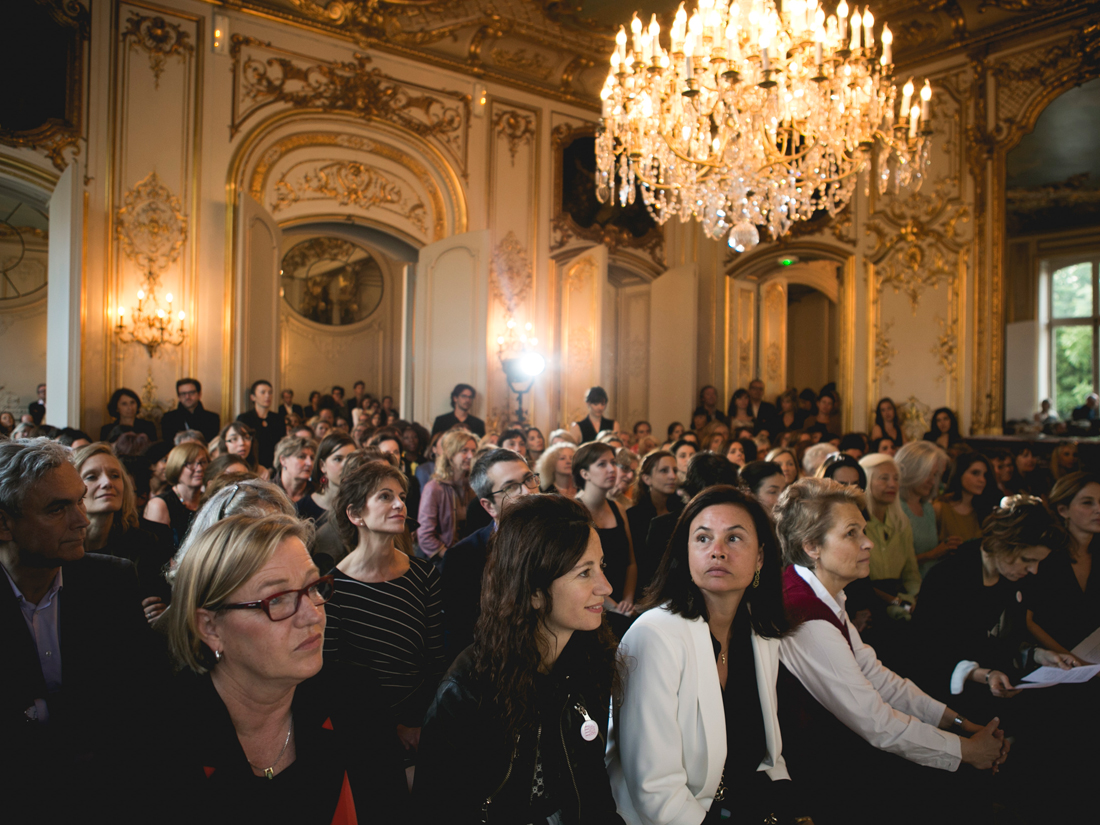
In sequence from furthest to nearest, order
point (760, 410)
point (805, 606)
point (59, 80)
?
point (760, 410) < point (59, 80) < point (805, 606)

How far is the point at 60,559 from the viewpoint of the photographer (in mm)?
1983

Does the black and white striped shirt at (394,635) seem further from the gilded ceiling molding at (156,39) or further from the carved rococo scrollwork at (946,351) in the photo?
the carved rococo scrollwork at (946,351)

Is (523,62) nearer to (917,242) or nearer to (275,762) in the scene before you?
(917,242)

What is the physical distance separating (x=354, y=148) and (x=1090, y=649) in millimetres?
8449

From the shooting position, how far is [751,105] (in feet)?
19.2

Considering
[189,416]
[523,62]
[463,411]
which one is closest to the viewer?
[189,416]

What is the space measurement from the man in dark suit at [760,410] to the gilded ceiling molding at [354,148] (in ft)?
16.0

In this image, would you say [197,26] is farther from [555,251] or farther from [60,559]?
[60,559]

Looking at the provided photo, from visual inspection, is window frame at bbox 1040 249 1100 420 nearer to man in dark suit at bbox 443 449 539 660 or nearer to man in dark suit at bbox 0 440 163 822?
man in dark suit at bbox 443 449 539 660

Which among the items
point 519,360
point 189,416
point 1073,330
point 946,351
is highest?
point 1073,330

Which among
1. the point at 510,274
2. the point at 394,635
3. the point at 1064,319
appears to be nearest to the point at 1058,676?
the point at 394,635

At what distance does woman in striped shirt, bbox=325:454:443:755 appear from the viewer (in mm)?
2436

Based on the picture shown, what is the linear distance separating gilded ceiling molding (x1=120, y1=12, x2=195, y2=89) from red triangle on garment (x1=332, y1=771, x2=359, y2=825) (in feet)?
26.6

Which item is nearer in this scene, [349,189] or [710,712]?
[710,712]
